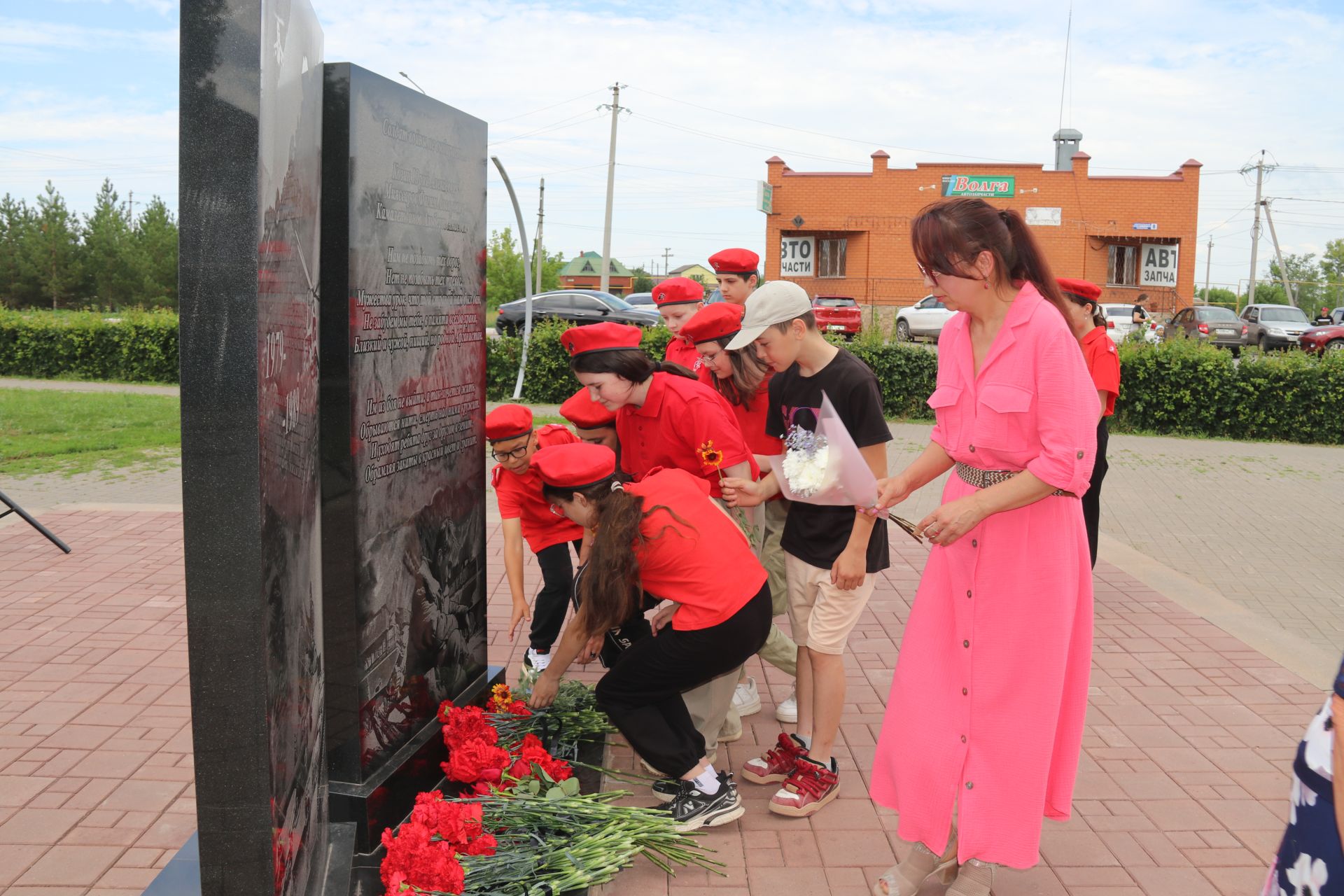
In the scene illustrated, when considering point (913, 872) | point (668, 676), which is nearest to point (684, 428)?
point (668, 676)

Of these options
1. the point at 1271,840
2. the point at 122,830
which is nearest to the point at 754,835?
the point at 1271,840

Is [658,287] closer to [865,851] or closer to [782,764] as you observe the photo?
[782,764]

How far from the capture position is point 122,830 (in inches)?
130

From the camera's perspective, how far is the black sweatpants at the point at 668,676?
325 centimetres

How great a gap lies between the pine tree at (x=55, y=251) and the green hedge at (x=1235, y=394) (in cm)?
5140

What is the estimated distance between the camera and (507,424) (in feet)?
12.8

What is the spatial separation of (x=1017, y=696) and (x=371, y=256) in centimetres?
207

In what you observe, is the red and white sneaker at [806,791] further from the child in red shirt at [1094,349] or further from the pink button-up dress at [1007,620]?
the child in red shirt at [1094,349]

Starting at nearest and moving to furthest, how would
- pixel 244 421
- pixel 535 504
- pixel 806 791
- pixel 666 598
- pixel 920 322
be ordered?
pixel 244 421 → pixel 666 598 → pixel 806 791 → pixel 535 504 → pixel 920 322

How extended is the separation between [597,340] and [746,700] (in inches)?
64.8

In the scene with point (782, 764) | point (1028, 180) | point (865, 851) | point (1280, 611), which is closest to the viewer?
point (865, 851)

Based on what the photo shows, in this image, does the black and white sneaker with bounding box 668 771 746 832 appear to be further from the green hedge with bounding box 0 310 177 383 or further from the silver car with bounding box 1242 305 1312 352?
the silver car with bounding box 1242 305 1312 352

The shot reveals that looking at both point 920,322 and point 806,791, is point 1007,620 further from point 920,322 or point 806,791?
point 920,322

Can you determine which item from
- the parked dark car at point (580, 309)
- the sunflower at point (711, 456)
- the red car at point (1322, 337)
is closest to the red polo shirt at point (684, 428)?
the sunflower at point (711, 456)
